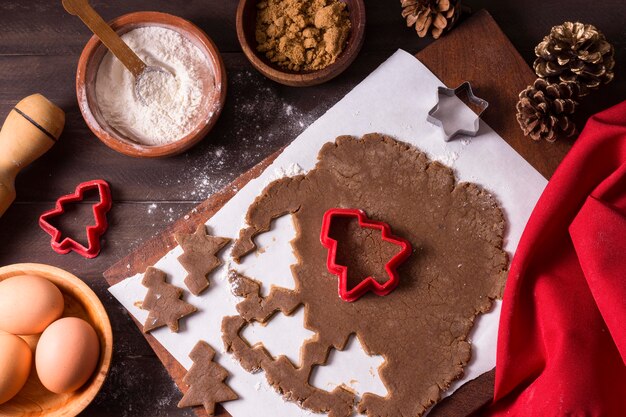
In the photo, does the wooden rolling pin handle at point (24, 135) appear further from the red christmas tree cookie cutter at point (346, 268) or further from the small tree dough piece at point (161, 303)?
the red christmas tree cookie cutter at point (346, 268)

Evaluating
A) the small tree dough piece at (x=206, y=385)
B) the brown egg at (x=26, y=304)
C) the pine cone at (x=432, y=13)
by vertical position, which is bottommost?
the small tree dough piece at (x=206, y=385)

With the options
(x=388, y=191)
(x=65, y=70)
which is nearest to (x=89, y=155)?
(x=65, y=70)

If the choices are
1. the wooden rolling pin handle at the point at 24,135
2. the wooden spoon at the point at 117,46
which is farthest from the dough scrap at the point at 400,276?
the wooden rolling pin handle at the point at 24,135

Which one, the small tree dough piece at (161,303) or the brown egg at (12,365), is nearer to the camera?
the brown egg at (12,365)

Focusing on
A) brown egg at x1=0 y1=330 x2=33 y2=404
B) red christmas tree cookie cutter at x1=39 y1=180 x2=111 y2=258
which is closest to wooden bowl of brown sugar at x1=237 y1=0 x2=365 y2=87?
red christmas tree cookie cutter at x1=39 y1=180 x2=111 y2=258

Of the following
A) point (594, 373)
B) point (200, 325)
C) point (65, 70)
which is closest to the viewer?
point (594, 373)

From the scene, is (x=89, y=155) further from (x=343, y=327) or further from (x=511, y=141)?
(x=511, y=141)

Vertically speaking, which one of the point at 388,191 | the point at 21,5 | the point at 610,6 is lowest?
the point at 388,191
